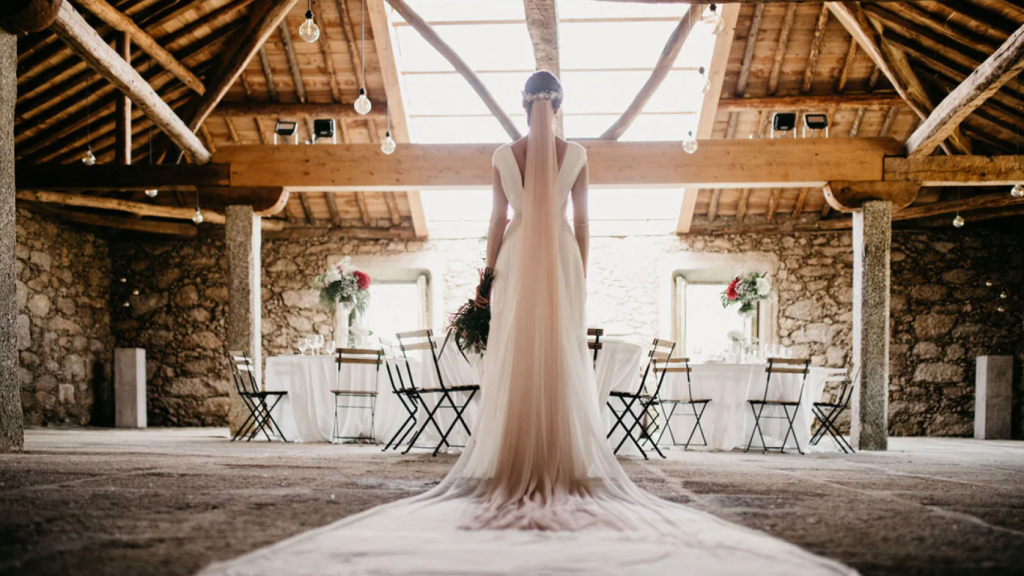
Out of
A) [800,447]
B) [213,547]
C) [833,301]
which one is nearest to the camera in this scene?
[213,547]

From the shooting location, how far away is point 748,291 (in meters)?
8.15

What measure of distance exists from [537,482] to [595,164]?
18.7 feet

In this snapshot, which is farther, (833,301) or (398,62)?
(833,301)

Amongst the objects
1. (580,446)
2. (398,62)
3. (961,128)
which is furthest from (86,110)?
(961,128)

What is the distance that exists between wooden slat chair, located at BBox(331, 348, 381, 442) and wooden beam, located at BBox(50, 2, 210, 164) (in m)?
2.64

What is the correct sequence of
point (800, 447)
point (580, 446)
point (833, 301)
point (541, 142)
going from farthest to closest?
point (833, 301) → point (800, 447) → point (541, 142) → point (580, 446)

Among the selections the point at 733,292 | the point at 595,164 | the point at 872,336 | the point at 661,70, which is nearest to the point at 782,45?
the point at 661,70

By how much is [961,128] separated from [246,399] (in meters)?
8.37

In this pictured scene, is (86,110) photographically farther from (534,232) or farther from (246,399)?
(534,232)

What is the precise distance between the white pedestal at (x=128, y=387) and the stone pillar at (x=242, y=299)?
380cm

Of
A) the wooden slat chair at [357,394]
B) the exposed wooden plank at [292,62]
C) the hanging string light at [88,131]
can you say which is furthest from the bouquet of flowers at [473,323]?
the exposed wooden plank at [292,62]

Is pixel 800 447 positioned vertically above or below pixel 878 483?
below

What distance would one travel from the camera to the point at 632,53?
9.52m

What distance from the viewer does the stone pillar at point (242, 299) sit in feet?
27.0
